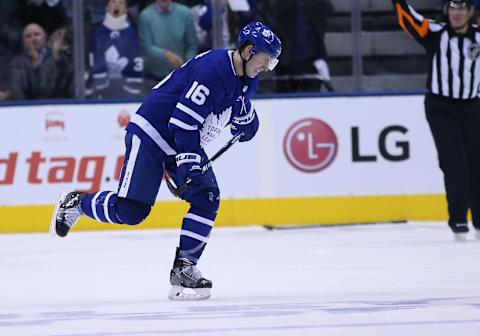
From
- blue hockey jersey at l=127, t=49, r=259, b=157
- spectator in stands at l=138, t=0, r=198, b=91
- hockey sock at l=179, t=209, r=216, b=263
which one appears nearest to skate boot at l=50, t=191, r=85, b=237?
blue hockey jersey at l=127, t=49, r=259, b=157

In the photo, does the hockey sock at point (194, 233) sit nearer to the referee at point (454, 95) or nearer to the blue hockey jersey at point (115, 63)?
the referee at point (454, 95)

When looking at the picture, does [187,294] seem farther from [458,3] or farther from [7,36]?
[7,36]

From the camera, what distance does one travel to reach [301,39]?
986cm

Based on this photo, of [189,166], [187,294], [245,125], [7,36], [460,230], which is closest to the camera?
[189,166]

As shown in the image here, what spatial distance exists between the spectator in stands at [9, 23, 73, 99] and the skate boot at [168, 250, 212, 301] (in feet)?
13.8

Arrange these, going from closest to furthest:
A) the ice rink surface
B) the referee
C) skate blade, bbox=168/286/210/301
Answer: the ice rink surface < skate blade, bbox=168/286/210/301 < the referee

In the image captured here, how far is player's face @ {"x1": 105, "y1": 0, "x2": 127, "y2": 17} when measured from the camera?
9.70 m

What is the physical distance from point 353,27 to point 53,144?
91.5 inches

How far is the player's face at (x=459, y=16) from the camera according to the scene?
8250mm

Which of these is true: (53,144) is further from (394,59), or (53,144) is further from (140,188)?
(140,188)

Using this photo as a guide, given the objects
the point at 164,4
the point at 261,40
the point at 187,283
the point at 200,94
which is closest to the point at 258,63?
the point at 261,40

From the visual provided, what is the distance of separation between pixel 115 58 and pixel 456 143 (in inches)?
108

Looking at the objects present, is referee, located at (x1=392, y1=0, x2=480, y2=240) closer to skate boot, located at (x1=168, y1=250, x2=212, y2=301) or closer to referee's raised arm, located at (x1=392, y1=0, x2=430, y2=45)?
referee's raised arm, located at (x1=392, y1=0, x2=430, y2=45)

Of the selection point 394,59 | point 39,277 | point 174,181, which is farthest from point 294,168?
point 174,181
